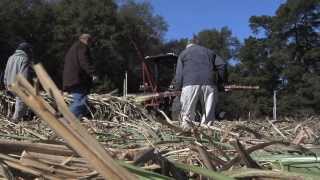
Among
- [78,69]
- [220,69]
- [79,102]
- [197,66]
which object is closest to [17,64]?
[78,69]

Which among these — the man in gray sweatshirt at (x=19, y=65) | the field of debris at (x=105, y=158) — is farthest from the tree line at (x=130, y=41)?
the field of debris at (x=105, y=158)

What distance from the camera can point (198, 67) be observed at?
8.76 m

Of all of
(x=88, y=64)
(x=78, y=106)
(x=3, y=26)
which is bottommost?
(x=78, y=106)

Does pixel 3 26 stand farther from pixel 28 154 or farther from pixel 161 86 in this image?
pixel 28 154

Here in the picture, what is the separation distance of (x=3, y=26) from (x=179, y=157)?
53.8 meters

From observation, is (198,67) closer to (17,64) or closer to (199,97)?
(199,97)

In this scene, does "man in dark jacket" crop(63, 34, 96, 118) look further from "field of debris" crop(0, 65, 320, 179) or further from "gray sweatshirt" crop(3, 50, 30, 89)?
"field of debris" crop(0, 65, 320, 179)

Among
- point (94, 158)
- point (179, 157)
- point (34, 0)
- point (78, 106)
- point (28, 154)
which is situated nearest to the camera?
point (94, 158)

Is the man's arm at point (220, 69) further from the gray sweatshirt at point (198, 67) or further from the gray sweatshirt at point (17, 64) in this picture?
the gray sweatshirt at point (17, 64)

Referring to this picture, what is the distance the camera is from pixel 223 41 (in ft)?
297

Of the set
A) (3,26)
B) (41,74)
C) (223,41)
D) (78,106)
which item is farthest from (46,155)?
(223,41)

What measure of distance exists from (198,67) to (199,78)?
144 mm

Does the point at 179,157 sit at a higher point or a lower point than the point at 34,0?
lower

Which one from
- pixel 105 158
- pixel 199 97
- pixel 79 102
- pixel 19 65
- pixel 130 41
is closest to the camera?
pixel 105 158
